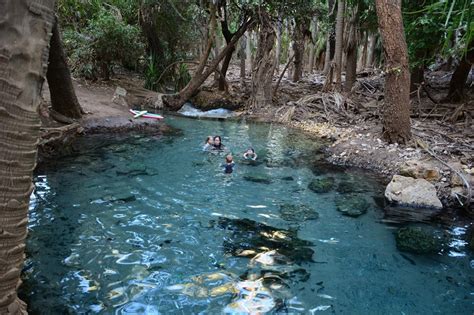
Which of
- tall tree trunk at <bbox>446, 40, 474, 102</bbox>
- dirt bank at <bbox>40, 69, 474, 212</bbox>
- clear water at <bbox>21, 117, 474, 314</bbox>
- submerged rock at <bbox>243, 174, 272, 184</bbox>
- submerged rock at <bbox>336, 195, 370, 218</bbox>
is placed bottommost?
clear water at <bbox>21, 117, 474, 314</bbox>

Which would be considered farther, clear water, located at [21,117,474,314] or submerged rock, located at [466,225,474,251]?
submerged rock, located at [466,225,474,251]

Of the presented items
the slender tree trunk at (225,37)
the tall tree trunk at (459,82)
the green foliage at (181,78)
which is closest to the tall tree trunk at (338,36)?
the tall tree trunk at (459,82)

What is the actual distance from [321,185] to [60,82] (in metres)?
6.93

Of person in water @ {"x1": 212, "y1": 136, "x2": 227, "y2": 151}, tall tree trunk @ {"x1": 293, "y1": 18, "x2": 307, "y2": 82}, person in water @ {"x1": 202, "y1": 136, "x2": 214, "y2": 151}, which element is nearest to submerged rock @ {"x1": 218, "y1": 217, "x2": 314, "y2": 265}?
person in water @ {"x1": 212, "y1": 136, "x2": 227, "y2": 151}

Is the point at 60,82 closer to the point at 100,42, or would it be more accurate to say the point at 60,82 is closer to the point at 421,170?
the point at 100,42

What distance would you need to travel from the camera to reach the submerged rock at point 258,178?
7.95 metres

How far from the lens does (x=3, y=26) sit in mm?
1896

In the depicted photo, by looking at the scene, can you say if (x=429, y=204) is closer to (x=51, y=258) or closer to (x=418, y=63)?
(x=418, y=63)

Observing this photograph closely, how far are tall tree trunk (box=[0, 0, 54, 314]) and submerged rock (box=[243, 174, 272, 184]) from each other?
5968mm

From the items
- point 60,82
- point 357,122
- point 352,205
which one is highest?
point 60,82

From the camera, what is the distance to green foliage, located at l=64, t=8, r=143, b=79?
539 inches

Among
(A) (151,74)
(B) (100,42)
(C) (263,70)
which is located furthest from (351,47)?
(B) (100,42)

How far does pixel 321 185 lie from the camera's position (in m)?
7.71

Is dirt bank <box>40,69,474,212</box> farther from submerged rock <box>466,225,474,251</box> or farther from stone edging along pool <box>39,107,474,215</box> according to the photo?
submerged rock <box>466,225,474,251</box>
